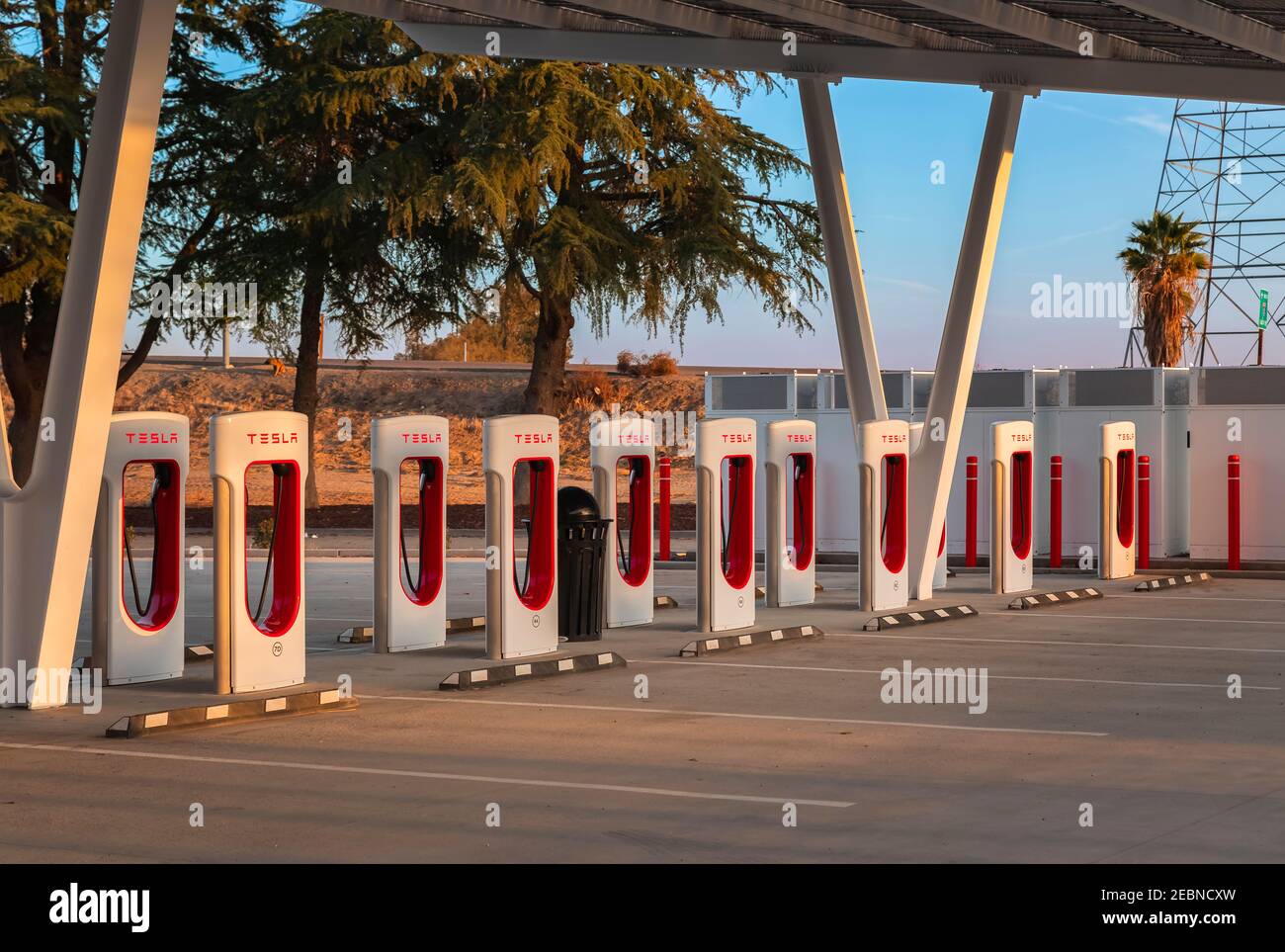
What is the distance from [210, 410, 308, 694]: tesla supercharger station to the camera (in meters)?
10.1

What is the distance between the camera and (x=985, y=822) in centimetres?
699

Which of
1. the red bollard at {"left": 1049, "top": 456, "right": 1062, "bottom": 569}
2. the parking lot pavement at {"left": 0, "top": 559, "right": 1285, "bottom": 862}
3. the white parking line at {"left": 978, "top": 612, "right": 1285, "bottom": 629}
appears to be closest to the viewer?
the parking lot pavement at {"left": 0, "top": 559, "right": 1285, "bottom": 862}

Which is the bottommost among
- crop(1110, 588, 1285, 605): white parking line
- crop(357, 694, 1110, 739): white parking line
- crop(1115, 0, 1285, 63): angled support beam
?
crop(357, 694, 1110, 739): white parking line

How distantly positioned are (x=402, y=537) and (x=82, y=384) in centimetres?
335

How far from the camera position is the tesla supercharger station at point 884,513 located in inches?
594

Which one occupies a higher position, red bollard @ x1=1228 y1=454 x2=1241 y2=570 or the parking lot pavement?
red bollard @ x1=1228 y1=454 x2=1241 y2=570

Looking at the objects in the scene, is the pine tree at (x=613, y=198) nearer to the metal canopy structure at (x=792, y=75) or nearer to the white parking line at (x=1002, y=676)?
the metal canopy structure at (x=792, y=75)

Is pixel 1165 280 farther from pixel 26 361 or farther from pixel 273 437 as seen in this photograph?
pixel 273 437

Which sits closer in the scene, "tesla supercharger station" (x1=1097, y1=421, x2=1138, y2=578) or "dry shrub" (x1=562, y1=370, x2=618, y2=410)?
"tesla supercharger station" (x1=1097, y1=421, x2=1138, y2=578)

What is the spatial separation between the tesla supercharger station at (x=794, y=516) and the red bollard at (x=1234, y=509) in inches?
238

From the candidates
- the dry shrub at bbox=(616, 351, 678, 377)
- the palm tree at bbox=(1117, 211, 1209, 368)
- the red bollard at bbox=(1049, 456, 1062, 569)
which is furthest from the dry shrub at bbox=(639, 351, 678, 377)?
the red bollard at bbox=(1049, 456, 1062, 569)

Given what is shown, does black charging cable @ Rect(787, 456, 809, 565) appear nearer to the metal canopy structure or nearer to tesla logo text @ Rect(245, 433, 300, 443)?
the metal canopy structure

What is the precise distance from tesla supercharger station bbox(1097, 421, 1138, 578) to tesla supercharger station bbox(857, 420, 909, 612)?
3.48m

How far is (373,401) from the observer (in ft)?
205
